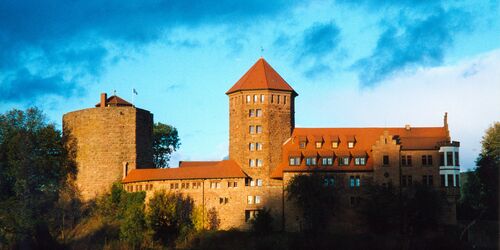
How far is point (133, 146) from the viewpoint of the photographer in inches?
3354

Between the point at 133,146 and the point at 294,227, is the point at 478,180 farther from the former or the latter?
the point at 133,146

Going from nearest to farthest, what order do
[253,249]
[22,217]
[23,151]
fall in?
[253,249]
[22,217]
[23,151]

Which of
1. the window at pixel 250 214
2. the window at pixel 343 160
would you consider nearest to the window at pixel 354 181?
the window at pixel 343 160

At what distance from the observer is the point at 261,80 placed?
79.3 meters

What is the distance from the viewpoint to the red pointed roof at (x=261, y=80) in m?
78.9

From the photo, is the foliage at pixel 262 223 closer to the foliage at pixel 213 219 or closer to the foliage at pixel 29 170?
the foliage at pixel 213 219

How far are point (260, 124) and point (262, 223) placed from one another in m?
9.97

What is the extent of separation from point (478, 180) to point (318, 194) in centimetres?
2144

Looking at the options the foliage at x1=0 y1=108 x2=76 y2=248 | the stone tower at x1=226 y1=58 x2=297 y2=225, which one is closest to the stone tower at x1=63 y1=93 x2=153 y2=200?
the foliage at x1=0 y1=108 x2=76 y2=248

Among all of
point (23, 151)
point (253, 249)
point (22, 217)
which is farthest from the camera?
point (23, 151)

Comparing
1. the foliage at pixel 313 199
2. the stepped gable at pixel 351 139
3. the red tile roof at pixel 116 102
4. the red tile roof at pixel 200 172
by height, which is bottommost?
the foliage at pixel 313 199

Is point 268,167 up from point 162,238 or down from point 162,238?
up

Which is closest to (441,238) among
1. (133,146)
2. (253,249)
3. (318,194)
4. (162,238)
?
(318,194)

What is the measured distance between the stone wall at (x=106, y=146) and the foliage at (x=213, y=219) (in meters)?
12.4
